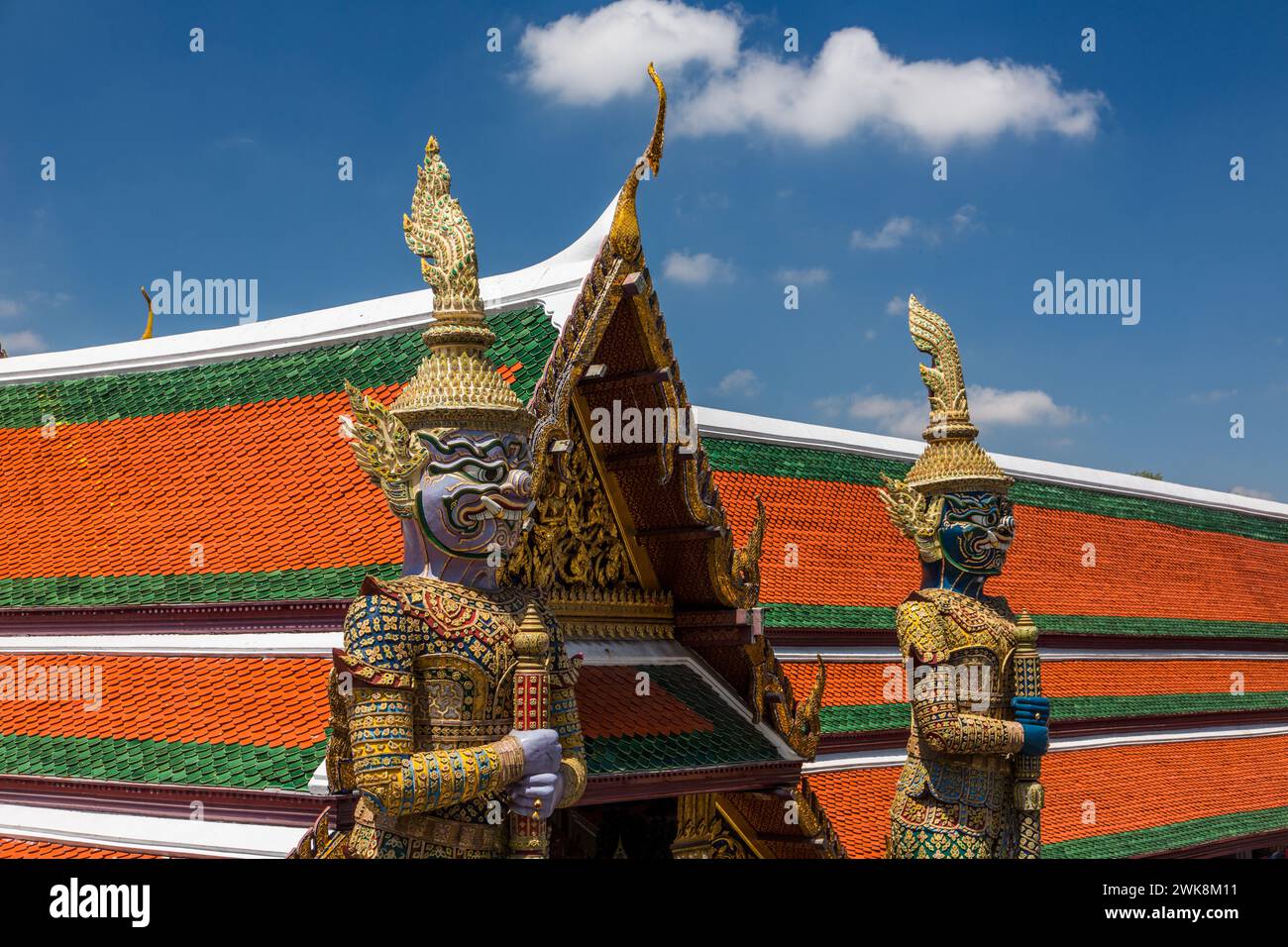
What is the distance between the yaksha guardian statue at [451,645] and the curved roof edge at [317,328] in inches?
49.0

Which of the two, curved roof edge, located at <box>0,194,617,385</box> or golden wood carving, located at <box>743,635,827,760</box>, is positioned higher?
curved roof edge, located at <box>0,194,617,385</box>

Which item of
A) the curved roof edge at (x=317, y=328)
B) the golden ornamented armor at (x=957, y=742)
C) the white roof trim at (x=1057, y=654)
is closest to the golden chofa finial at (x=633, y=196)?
the curved roof edge at (x=317, y=328)

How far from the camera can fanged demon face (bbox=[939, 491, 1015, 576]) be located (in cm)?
959

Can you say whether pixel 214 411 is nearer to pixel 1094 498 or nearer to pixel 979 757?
pixel 979 757

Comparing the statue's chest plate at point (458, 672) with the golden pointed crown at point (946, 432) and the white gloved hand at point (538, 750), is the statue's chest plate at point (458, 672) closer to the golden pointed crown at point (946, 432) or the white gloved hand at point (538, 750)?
the white gloved hand at point (538, 750)

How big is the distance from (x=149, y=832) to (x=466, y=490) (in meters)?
2.66

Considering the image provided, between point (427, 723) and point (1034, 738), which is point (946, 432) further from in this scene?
point (427, 723)

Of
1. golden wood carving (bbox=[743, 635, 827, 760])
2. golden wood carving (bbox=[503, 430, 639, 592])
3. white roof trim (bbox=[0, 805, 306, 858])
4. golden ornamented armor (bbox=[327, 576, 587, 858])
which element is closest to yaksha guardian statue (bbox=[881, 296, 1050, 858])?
golden wood carving (bbox=[743, 635, 827, 760])

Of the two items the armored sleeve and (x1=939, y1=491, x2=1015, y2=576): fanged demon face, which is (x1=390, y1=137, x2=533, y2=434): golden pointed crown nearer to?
the armored sleeve

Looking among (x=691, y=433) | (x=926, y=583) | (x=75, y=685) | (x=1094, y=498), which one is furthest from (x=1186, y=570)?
(x=75, y=685)

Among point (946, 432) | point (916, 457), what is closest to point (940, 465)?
point (946, 432)

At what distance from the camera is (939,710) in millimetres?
9031

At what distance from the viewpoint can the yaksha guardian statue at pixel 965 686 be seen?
9.11 meters

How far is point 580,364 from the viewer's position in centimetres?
749
